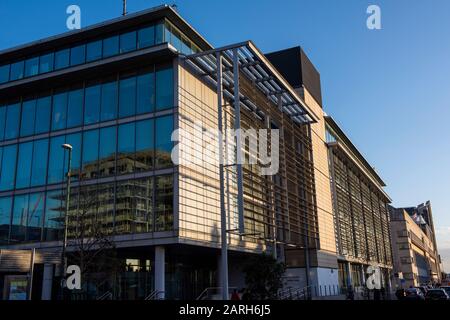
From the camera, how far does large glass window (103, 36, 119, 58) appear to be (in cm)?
3519

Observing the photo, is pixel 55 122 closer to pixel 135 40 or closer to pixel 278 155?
pixel 135 40

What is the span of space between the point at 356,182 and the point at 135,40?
2201 inches

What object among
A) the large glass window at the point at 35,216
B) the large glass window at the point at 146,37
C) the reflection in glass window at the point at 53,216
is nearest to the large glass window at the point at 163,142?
the large glass window at the point at 146,37

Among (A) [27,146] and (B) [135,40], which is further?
(A) [27,146]

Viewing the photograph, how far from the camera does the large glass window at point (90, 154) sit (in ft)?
113

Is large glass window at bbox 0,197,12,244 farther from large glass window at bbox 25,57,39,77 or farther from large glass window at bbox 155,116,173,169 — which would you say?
large glass window at bbox 155,116,173,169

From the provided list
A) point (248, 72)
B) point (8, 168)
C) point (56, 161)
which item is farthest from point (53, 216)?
point (248, 72)

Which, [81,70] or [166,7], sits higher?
[166,7]

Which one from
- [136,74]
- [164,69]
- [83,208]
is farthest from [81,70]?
[83,208]

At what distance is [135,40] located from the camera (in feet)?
114

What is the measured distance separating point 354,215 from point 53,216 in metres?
50.1

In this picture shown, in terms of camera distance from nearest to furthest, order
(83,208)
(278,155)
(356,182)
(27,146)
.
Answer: (83,208) → (27,146) → (278,155) → (356,182)

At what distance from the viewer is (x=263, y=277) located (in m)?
27.8

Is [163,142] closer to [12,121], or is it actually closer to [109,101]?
[109,101]
